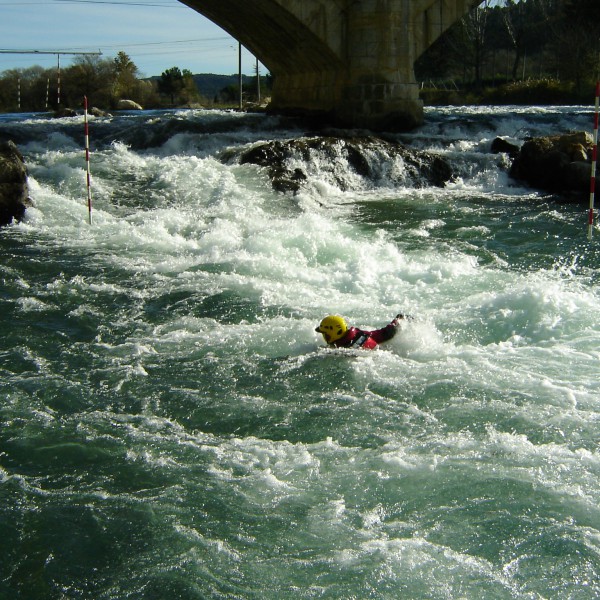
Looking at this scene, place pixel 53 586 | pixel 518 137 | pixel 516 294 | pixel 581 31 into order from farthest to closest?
1. pixel 581 31
2. pixel 518 137
3. pixel 516 294
4. pixel 53 586

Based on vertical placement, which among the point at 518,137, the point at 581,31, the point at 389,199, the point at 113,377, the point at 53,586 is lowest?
the point at 53,586

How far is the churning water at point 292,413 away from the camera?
3.77 meters

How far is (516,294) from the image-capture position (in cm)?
733

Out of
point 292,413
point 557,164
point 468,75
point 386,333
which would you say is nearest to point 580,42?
point 468,75

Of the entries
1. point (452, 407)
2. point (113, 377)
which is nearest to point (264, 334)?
point (113, 377)

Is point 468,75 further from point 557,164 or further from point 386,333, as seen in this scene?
point 386,333

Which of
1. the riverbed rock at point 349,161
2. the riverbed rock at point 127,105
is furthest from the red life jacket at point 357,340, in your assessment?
the riverbed rock at point 127,105

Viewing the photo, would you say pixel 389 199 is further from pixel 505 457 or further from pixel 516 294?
pixel 505 457

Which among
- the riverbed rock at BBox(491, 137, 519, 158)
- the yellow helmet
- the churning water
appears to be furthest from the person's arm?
the riverbed rock at BBox(491, 137, 519, 158)

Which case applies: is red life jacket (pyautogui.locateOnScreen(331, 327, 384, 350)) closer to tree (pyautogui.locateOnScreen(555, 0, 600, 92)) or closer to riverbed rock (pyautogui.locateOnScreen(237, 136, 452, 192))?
riverbed rock (pyautogui.locateOnScreen(237, 136, 452, 192))

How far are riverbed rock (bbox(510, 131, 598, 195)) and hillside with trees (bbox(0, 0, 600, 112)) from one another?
20.6 metres

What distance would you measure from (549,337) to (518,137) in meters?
14.0

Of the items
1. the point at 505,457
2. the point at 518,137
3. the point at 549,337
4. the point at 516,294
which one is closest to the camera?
the point at 505,457

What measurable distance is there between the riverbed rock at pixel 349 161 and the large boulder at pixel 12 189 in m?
4.42
